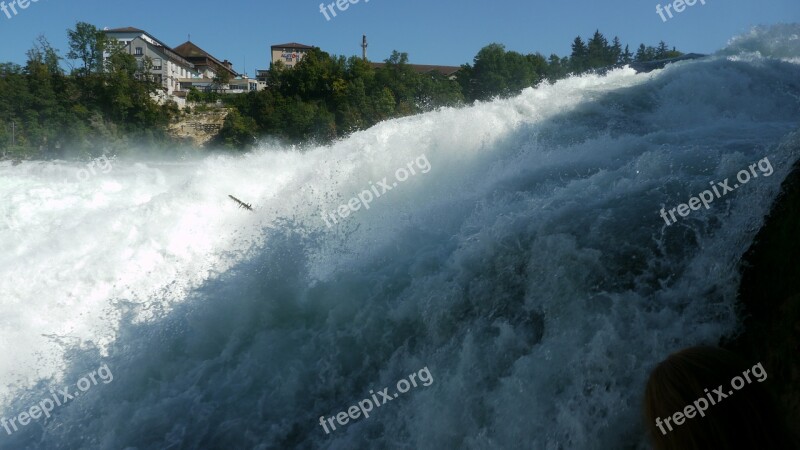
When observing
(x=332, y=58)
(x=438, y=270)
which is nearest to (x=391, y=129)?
(x=438, y=270)

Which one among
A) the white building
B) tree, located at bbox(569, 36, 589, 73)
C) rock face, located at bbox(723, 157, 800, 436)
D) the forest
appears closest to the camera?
rock face, located at bbox(723, 157, 800, 436)

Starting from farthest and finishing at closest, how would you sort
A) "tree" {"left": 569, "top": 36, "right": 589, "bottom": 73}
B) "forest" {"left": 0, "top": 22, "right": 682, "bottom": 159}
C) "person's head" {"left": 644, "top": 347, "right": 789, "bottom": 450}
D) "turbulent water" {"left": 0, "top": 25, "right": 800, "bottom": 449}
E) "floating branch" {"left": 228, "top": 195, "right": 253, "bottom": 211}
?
"tree" {"left": 569, "top": 36, "right": 589, "bottom": 73} → "forest" {"left": 0, "top": 22, "right": 682, "bottom": 159} → "floating branch" {"left": 228, "top": 195, "right": 253, "bottom": 211} → "turbulent water" {"left": 0, "top": 25, "right": 800, "bottom": 449} → "person's head" {"left": 644, "top": 347, "right": 789, "bottom": 450}

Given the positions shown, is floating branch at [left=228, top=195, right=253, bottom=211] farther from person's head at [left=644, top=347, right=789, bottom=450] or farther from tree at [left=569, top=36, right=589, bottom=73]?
tree at [left=569, top=36, right=589, bottom=73]

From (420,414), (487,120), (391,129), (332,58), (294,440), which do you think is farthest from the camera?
(332,58)

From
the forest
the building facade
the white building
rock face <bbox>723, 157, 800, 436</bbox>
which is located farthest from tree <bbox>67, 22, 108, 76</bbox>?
rock face <bbox>723, 157, 800, 436</bbox>

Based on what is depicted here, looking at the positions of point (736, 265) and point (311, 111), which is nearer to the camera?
point (736, 265)

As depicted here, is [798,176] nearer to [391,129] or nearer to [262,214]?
[391,129]

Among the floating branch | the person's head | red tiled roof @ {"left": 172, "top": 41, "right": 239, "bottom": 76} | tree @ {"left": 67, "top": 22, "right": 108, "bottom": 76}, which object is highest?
red tiled roof @ {"left": 172, "top": 41, "right": 239, "bottom": 76}
